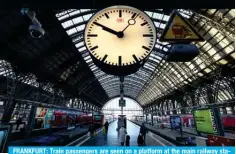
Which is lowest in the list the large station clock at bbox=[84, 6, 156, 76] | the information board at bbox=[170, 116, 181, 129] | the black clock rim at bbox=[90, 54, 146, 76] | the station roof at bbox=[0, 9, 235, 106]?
the information board at bbox=[170, 116, 181, 129]

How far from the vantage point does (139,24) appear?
6.49 feet

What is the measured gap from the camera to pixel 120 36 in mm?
1845

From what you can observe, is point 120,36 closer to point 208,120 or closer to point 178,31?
point 178,31

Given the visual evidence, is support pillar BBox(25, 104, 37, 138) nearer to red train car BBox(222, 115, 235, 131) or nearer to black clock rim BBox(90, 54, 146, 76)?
black clock rim BBox(90, 54, 146, 76)

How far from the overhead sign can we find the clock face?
274mm

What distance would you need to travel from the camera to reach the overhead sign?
82.5 inches

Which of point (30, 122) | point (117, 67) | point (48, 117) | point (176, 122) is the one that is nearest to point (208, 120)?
point (117, 67)

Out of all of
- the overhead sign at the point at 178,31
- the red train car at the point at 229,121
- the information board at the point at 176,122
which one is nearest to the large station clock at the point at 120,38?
the overhead sign at the point at 178,31

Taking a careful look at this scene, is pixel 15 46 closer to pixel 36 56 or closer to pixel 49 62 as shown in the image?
pixel 36 56

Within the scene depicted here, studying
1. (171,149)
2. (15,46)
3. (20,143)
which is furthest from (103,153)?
(15,46)

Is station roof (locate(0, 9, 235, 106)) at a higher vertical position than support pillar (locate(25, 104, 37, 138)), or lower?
higher

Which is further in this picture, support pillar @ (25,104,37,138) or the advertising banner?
the advertising banner

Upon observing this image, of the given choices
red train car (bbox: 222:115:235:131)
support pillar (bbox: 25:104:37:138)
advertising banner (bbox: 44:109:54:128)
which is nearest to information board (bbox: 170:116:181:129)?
red train car (bbox: 222:115:235:131)

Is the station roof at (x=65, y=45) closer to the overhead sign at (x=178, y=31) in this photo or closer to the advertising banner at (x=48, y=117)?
the advertising banner at (x=48, y=117)
